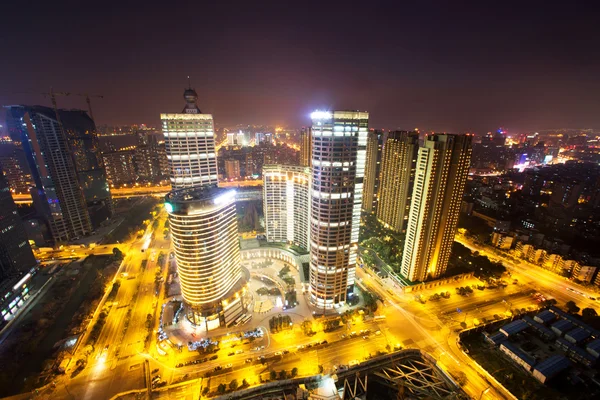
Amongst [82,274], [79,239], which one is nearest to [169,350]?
[82,274]

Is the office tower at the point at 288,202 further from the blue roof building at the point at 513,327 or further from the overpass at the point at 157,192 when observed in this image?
the blue roof building at the point at 513,327

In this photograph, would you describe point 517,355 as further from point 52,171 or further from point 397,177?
point 52,171

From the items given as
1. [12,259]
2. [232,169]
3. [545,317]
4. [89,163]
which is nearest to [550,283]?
[545,317]

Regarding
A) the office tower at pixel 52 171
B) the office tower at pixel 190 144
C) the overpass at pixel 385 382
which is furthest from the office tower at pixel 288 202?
the office tower at pixel 52 171

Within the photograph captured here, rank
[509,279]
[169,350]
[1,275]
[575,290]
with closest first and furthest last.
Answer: [169,350], [1,275], [575,290], [509,279]

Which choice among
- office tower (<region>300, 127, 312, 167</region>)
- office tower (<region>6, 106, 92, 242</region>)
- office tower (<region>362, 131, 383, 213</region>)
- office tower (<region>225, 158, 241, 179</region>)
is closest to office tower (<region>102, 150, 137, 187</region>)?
office tower (<region>225, 158, 241, 179</region>)

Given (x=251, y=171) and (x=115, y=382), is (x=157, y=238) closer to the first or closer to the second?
(x=115, y=382)
